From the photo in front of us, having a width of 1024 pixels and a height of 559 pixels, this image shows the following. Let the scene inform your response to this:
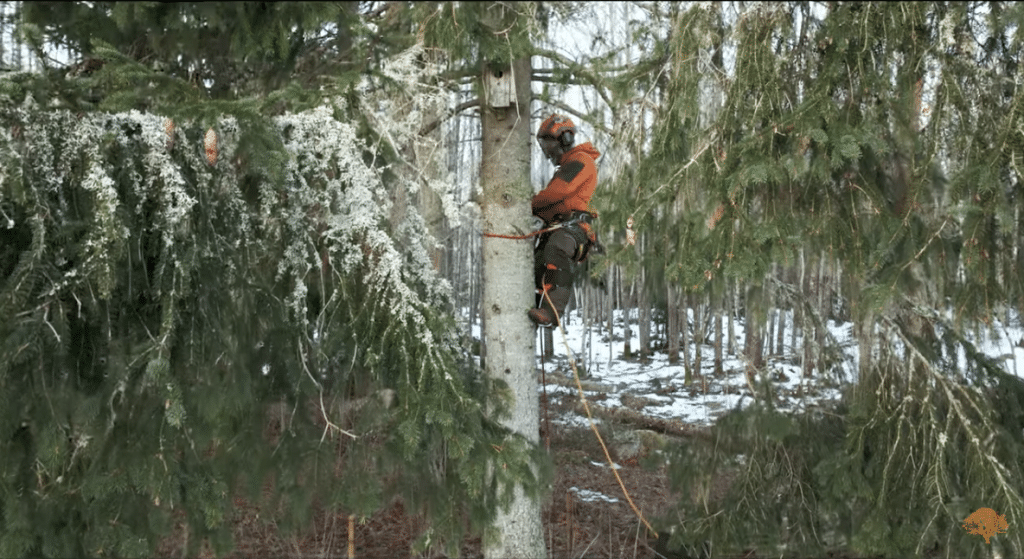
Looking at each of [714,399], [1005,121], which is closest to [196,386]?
[1005,121]

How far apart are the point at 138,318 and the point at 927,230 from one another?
3.74 m

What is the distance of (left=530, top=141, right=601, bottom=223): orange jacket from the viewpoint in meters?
5.19

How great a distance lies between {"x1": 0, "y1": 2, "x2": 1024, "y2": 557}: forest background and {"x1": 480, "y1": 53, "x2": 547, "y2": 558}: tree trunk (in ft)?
0.31

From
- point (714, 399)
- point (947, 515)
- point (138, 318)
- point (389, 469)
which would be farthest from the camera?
point (714, 399)

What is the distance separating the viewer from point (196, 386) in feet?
10.9

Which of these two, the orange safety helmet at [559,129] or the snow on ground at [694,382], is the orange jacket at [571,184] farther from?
the snow on ground at [694,382]

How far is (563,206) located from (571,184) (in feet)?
0.58

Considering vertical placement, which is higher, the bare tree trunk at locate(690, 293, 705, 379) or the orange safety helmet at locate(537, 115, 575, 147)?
the orange safety helmet at locate(537, 115, 575, 147)

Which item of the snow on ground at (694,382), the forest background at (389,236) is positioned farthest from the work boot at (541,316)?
the snow on ground at (694,382)

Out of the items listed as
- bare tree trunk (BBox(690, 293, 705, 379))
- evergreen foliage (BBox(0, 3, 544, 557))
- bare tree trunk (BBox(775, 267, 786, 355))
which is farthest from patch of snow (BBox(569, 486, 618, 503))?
evergreen foliage (BBox(0, 3, 544, 557))

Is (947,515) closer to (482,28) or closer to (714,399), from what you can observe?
(482,28)

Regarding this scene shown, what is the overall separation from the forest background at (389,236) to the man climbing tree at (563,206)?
1.67ft

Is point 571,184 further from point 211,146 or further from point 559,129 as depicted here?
point 211,146

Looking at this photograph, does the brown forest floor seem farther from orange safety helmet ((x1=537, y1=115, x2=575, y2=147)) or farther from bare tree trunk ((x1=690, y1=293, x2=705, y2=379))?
orange safety helmet ((x1=537, y1=115, x2=575, y2=147))
